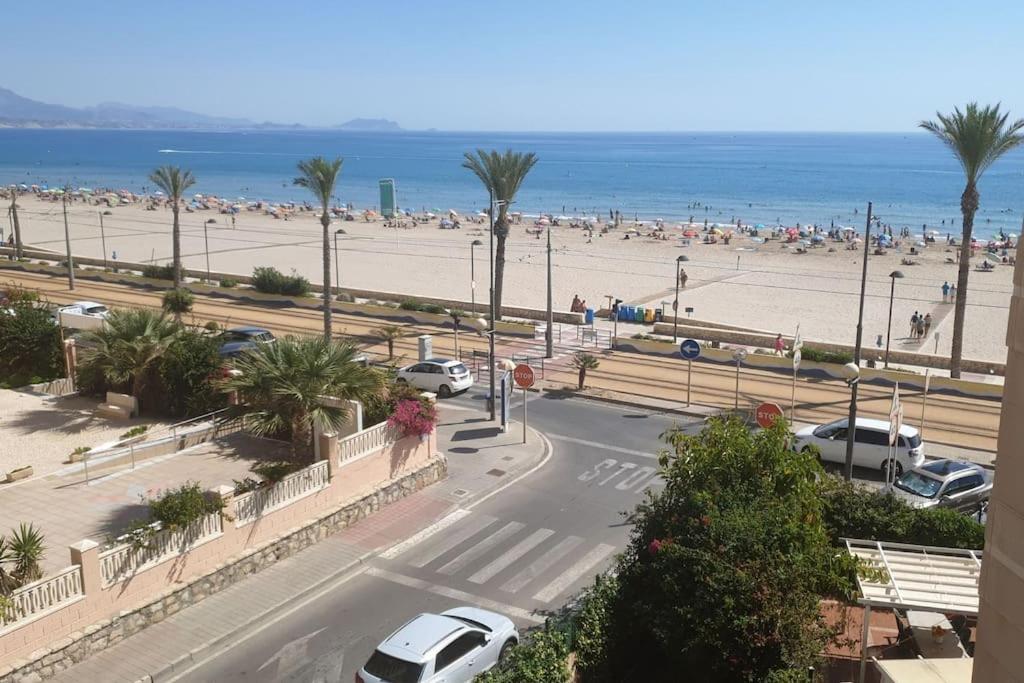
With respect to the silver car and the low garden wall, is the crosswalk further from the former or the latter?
the silver car

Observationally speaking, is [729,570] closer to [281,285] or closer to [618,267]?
[281,285]

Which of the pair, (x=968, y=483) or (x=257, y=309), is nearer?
(x=968, y=483)

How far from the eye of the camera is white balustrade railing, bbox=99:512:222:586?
12914 mm

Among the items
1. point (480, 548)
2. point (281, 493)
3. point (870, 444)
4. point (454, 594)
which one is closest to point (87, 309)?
point (281, 493)

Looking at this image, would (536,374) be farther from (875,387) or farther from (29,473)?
(29,473)

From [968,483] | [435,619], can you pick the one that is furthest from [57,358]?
[968,483]

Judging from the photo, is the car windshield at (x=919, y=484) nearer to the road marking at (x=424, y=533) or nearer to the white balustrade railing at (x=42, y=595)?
the road marking at (x=424, y=533)

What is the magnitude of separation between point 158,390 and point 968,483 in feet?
60.7

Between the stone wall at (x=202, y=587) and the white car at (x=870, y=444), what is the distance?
937 cm

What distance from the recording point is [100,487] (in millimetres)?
17188

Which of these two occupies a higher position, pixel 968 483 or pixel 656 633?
Result: pixel 656 633

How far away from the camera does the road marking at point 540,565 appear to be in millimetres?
15016

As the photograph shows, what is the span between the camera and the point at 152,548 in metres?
13.6

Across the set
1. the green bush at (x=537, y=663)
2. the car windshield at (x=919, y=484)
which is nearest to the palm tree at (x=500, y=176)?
the car windshield at (x=919, y=484)
